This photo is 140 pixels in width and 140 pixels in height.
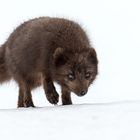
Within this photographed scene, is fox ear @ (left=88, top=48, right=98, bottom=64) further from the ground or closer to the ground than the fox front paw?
further from the ground

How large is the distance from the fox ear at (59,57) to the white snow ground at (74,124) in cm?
221

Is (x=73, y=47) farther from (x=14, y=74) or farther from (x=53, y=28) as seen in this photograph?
(x=14, y=74)

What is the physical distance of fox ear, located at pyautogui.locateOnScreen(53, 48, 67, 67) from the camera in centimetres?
1081

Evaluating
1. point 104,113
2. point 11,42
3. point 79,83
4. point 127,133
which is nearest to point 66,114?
point 104,113

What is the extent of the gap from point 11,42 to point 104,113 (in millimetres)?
4848

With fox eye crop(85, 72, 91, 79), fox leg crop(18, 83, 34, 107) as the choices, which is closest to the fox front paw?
fox eye crop(85, 72, 91, 79)

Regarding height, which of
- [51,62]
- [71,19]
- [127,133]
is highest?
[71,19]

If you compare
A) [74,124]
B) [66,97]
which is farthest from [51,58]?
[74,124]

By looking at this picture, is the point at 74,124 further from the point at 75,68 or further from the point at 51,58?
the point at 51,58

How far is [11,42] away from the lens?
41.0 ft

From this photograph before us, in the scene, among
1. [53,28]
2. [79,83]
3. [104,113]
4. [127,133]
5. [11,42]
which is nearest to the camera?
[127,133]

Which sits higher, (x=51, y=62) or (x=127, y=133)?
(x=51, y=62)

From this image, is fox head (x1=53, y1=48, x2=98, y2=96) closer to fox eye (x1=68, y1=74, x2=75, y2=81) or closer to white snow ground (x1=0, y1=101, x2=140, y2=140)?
fox eye (x1=68, y1=74, x2=75, y2=81)

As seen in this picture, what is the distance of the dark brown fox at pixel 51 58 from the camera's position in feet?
35.6
